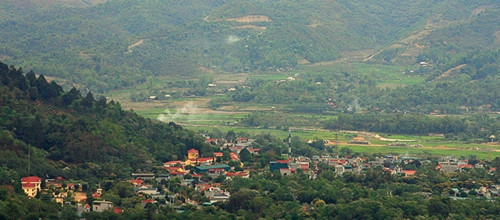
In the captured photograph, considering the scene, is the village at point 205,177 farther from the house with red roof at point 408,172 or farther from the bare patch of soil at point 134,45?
the bare patch of soil at point 134,45

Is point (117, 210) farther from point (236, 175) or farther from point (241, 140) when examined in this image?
point (241, 140)

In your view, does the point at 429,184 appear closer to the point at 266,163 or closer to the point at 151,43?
the point at 266,163

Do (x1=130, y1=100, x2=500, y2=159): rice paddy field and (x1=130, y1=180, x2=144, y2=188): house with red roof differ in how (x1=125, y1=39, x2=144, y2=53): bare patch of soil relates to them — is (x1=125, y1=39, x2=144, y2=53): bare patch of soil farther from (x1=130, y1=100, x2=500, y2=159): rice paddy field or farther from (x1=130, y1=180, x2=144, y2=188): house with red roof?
(x1=130, y1=180, x2=144, y2=188): house with red roof

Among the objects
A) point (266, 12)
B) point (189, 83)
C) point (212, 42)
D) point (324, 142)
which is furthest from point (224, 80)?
point (324, 142)

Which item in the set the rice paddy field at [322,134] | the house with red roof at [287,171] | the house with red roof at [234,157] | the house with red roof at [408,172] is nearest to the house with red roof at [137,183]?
the house with red roof at [287,171]

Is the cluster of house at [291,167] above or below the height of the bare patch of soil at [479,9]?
below

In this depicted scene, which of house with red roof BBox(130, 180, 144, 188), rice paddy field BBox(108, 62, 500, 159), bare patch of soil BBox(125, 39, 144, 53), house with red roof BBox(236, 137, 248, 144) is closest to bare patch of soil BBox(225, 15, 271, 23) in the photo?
bare patch of soil BBox(125, 39, 144, 53)
